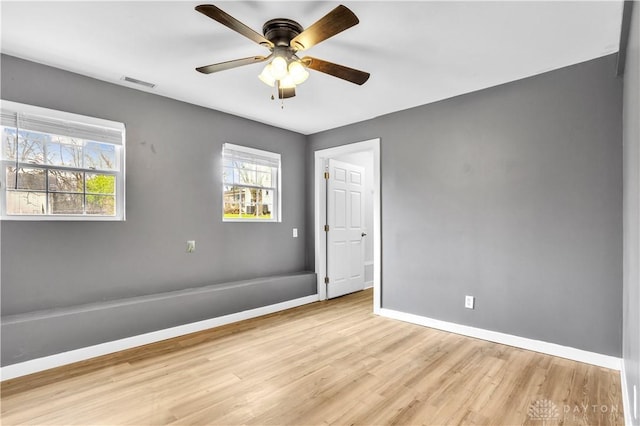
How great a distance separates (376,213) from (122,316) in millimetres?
3008

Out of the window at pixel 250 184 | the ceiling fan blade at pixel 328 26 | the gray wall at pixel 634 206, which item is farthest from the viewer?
the window at pixel 250 184

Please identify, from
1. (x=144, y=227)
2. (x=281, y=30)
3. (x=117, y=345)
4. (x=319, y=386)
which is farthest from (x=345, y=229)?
(x=281, y=30)

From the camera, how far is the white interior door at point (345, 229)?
507 cm

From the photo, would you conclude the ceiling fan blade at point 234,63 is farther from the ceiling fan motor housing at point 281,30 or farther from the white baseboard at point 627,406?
the white baseboard at point 627,406

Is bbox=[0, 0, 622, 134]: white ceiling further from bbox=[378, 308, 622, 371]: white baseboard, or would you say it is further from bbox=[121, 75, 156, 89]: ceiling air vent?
bbox=[378, 308, 622, 371]: white baseboard

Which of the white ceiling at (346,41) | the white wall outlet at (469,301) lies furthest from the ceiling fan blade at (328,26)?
the white wall outlet at (469,301)

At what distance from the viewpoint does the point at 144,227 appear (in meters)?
3.38

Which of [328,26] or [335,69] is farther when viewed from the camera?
[335,69]

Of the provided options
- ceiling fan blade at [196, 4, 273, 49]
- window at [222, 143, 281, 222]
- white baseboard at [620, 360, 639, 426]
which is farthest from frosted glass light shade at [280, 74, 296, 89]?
white baseboard at [620, 360, 639, 426]

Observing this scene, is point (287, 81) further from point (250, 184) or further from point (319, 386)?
point (250, 184)

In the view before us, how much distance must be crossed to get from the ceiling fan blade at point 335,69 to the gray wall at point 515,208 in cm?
170

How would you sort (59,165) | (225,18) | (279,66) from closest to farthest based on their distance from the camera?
(225,18) < (279,66) < (59,165)

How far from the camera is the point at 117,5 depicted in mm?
2057

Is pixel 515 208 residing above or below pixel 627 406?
above
